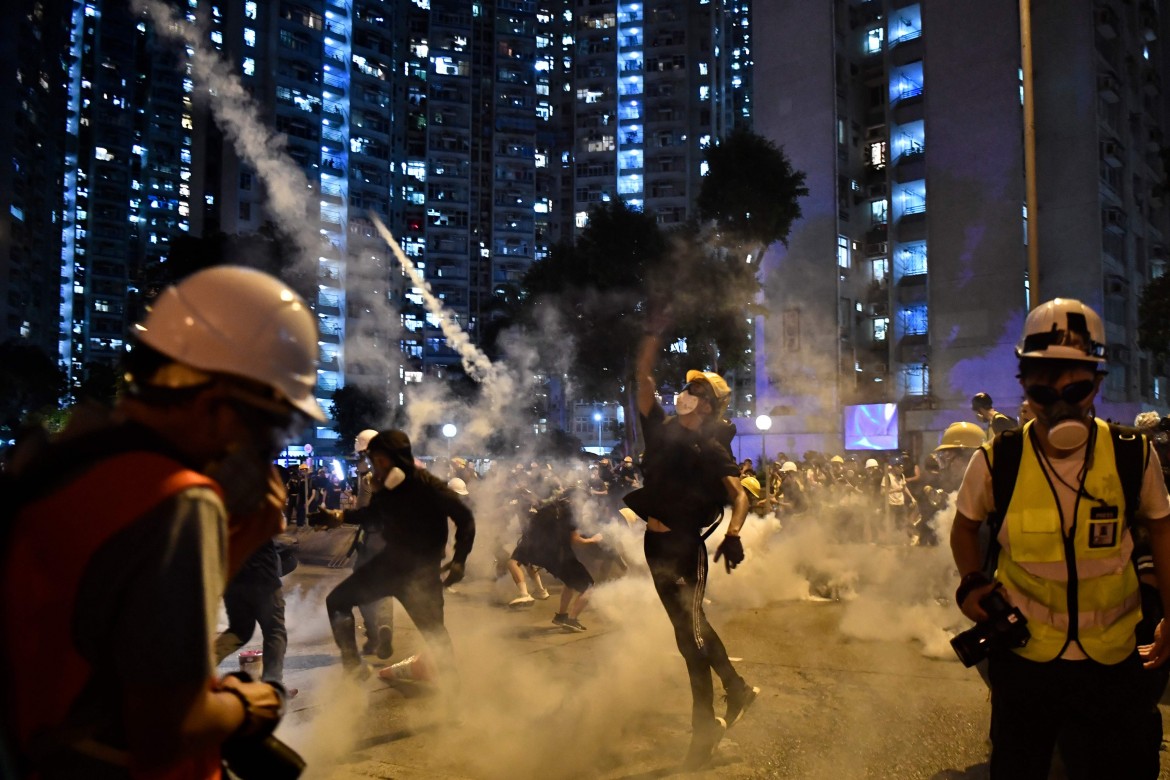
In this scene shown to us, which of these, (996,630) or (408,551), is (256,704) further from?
(408,551)

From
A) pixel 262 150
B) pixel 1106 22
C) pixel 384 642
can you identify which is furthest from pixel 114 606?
pixel 262 150

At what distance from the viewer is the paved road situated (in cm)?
425

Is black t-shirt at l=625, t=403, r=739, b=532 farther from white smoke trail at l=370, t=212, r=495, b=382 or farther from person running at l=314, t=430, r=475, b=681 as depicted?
white smoke trail at l=370, t=212, r=495, b=382

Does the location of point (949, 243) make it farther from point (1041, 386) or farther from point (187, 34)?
point (187, 34)

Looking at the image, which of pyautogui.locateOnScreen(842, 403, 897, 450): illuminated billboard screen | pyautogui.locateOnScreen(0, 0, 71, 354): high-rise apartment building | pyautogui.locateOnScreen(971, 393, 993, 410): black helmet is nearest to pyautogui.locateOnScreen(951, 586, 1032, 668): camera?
pyautogui.locateOnScreen(971, 393, 993, 410): black helmet

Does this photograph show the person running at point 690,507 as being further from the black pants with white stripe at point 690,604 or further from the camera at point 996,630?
the camera at point 996,630

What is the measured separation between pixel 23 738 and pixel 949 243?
45.6 meters

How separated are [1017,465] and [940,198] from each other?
145 ft

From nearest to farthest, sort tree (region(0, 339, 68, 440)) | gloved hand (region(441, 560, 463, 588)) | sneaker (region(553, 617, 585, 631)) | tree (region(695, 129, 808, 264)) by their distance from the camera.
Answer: gloved hand (region(441, 560, 463, 588))
sneaker (region(553, 617, 585, 631))
tree (region(695, 129, 808, 264))
tree (region(0, 339, 68, 440))

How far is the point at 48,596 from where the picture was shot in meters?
1.29

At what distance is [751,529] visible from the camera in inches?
409

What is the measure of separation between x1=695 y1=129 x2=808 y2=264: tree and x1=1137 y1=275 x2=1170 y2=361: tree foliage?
12.4 metres

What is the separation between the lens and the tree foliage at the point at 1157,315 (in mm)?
29109

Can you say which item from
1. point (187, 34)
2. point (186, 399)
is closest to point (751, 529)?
point (186, 399)
